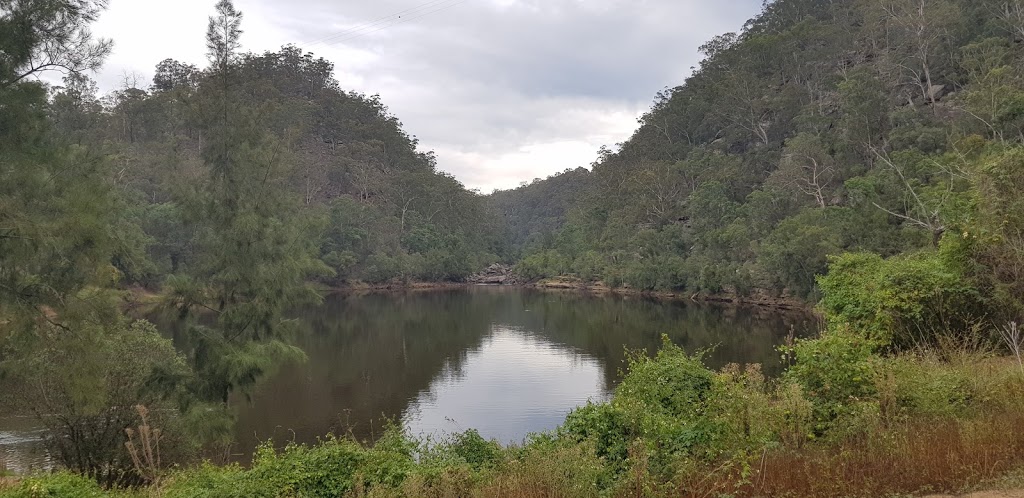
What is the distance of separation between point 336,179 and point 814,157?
4918 cm

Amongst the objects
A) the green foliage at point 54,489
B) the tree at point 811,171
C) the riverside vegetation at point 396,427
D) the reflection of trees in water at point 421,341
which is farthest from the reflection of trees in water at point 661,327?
the green foliage at point 54,489

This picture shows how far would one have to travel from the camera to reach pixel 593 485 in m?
5.36

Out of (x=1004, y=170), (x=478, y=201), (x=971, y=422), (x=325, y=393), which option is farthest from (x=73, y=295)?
(x=478, y=201)

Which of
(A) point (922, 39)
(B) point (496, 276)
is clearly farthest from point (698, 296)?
(B) point (496, 276)

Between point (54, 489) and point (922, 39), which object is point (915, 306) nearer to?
point (54, 489)

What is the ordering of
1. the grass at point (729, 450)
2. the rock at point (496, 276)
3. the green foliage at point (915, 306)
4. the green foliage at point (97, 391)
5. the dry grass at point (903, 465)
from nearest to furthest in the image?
the dry grass at point (903, 465), the grass at point (729, 450), the green foliage at point (97, 391), the green foliage at point (915, 306), the rock at point (496, 276)

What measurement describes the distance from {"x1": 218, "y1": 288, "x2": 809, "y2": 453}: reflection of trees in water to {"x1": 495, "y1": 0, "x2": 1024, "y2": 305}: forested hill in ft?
15.1

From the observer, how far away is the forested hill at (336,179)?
4531cm

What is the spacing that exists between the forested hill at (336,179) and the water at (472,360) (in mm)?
13248

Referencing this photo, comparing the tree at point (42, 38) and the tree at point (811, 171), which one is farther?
the tree at point (811, 171)

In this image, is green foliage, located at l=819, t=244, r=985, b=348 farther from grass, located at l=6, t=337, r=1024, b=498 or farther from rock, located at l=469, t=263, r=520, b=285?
rock, located at l=469, t=263, r=520, b=285

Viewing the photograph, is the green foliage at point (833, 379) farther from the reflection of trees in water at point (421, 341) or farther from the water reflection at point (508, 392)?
the reflection of trees in water at point (421, 341)

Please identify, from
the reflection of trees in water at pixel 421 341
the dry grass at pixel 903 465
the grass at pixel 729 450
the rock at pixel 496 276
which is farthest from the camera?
the rock at pixel 496 276

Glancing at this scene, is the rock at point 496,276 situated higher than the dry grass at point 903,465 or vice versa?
the dry grass at point 903,465
